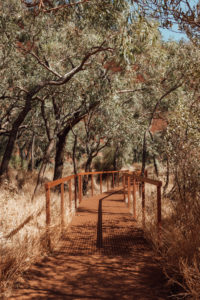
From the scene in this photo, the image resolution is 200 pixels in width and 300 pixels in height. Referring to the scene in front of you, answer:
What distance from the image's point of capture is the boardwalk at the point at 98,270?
4094 mm

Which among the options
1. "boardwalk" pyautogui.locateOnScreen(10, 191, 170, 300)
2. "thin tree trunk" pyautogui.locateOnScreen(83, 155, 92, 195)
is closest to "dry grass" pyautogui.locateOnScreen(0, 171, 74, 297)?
"boardwalk" pyautogui.locateOnScreen(10, 191, 170, 300)

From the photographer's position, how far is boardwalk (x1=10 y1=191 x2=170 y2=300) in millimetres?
4094

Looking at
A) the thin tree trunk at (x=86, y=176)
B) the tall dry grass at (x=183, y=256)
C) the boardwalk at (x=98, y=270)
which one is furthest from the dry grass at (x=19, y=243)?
the thin tree trunk at (x=86, y=176)

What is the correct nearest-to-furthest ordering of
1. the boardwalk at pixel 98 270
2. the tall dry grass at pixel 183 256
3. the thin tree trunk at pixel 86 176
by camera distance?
1. the tall dry grass at pixel 183 256
2. the boardwalk at pixel 98 270
3. the thin tree trunk at pixel 86 176

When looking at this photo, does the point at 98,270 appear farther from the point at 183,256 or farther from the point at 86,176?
the point at 86,176

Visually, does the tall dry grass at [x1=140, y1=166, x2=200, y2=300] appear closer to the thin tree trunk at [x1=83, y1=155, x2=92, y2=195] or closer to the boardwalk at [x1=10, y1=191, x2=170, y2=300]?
the boardwalk at [x1=10, y1=191, x2=170, y2=300]

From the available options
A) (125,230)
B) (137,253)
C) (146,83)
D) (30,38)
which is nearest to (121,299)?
(137,253)

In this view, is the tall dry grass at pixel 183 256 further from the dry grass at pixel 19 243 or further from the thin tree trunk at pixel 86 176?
the thin tree trunk at pixel 86 176

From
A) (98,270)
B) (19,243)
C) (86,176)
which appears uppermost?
(86,176)

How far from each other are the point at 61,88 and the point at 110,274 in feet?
39.0

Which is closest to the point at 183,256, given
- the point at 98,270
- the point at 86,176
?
the point at 98,270

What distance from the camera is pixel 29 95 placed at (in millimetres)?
11406

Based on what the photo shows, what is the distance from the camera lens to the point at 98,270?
16.1 ft

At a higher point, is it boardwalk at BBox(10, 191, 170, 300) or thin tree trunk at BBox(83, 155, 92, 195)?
thin tree trunk at BBox(83, 155, 92, 195)
